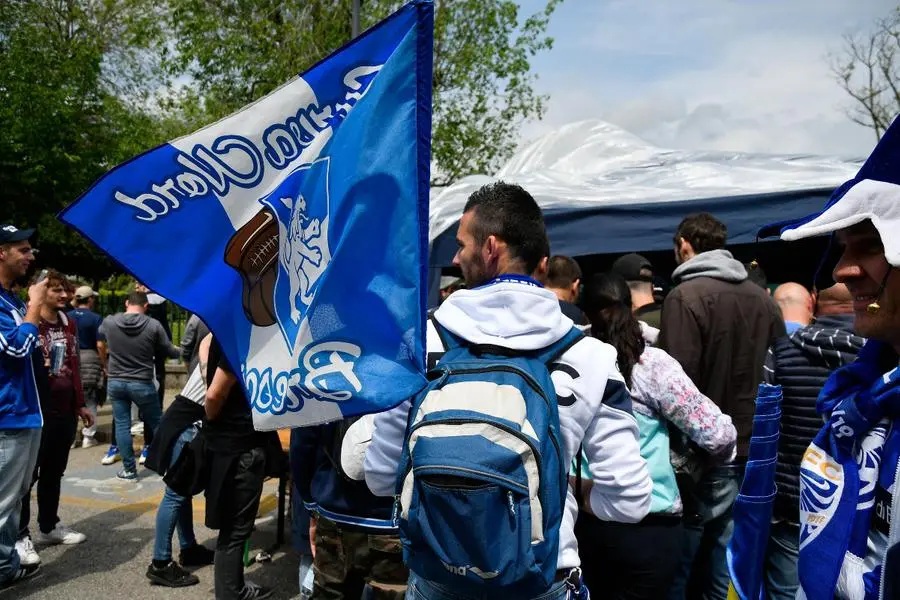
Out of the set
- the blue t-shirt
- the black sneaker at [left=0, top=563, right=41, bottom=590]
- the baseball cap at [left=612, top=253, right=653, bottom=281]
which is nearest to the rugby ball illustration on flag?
the baseball cap at [left=612, top=253, right=653, bottom=281]

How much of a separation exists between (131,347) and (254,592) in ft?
12.3

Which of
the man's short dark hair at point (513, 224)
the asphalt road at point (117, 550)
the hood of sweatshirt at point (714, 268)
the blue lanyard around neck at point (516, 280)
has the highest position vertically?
the man's short dark hair at point (513, 224)

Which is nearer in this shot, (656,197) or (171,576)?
(171,576)

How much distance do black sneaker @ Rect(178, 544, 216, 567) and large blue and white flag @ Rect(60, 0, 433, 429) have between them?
140 inches

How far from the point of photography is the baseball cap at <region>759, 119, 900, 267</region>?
4.49ft

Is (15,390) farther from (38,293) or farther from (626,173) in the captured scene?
(626,173)

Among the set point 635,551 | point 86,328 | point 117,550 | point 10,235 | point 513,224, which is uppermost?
point 513,224

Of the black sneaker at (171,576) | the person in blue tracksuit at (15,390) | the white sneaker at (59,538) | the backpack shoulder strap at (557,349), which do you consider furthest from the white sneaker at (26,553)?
the backpack shoulder strap at (557,349)

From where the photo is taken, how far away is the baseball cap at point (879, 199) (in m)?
1.37

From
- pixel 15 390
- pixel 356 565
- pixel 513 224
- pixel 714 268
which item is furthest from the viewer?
pixel 15 390

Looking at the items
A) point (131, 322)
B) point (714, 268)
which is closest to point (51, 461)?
point (131, 322)

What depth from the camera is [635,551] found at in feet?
9.20

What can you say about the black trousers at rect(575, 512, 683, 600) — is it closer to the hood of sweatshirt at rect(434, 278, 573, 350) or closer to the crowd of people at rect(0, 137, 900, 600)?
the crowd of people at rect(0, 137, 900, 600)

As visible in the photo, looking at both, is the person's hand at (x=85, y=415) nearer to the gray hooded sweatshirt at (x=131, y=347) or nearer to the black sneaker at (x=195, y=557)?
the gray hooded sweatshirt at (x=131, y=347)
